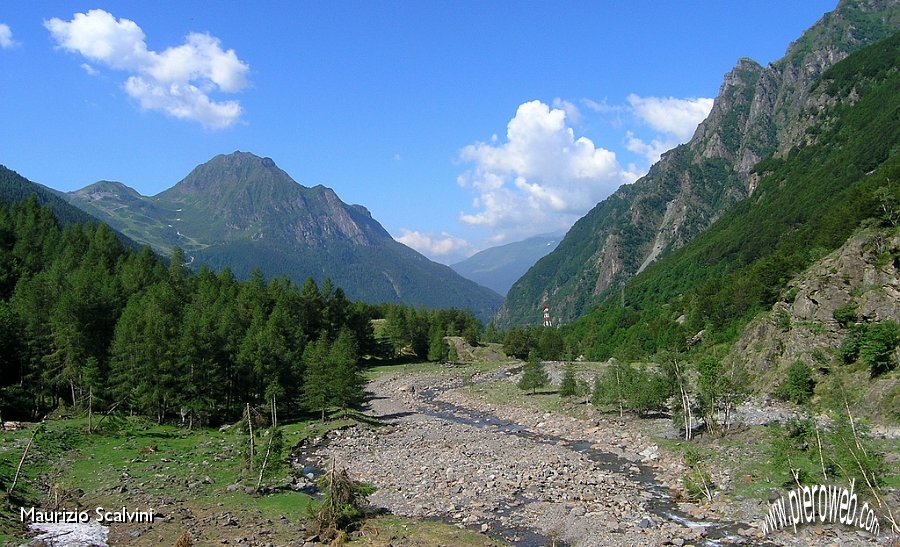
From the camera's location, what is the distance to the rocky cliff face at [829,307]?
184ft

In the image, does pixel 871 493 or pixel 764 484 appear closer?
pixel 871 493

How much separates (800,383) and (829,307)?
35.1 feet

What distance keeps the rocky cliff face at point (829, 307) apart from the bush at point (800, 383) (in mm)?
1160

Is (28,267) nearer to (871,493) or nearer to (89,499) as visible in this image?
(89,499)

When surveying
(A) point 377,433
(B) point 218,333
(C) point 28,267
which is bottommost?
(A) point 377,433

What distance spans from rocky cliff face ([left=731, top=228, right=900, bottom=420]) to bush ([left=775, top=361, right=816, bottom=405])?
3.81 ft

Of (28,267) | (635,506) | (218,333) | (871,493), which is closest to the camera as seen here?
(871,493)

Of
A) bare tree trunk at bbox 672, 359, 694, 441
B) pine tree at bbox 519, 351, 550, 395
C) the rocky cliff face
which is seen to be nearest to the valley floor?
bare tree trunk at bbox 672, 359, 694, 441

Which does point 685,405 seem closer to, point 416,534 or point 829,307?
point 829,307

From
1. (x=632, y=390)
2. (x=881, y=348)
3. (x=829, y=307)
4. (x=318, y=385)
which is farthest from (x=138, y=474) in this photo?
(x=829, y=307)

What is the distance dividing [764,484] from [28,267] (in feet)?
314

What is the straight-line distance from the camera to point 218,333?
62.2 m

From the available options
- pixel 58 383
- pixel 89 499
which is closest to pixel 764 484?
pixel 89 499

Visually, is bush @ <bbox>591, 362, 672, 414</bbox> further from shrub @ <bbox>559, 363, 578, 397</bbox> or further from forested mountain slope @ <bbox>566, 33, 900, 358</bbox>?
forested mountain slope @ <bbox>566, 33, 900, 358</bbox>
